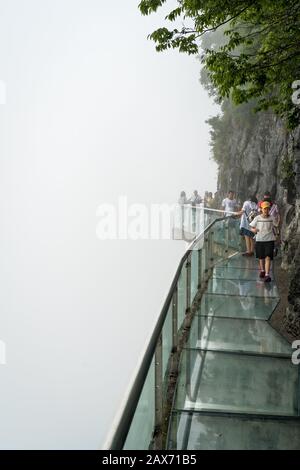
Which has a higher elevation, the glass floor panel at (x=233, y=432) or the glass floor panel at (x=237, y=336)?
the glass floor panel at (x=237, y=336)

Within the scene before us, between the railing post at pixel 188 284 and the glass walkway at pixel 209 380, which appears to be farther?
the railing post at pixel 188 284

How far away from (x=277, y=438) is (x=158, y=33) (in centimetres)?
645

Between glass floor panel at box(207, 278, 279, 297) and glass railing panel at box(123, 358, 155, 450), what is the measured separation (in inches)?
233

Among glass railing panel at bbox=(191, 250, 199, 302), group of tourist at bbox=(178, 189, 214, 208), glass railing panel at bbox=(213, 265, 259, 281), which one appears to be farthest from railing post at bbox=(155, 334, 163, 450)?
group of tourist at bbox=(178, 189, 214, 208)

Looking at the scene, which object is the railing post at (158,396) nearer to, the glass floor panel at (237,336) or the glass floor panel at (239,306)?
the glass floor panel at (237,336)

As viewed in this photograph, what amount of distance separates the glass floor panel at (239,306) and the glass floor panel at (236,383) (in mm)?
1448

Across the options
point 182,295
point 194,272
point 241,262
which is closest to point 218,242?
point 241,262

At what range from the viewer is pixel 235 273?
446 inches

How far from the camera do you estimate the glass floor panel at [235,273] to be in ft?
35.0

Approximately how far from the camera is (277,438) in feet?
15.9

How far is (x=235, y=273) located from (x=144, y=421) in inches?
345

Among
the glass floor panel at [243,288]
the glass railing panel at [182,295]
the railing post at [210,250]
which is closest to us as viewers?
the glass railing panel at [182,295]

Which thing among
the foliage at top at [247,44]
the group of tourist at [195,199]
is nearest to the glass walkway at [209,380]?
the foliage at top at [247,44]

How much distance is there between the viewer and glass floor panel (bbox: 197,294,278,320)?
27.3 ft
